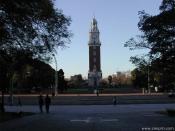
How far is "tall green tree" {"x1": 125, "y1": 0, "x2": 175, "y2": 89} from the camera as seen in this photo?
28.1m

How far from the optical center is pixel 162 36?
28438 millimetres

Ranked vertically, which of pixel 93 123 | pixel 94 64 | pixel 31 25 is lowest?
pixel 93 123

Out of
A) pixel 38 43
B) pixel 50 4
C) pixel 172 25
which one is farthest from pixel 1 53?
pixel 172 25

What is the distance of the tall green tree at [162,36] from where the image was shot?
1105 inches

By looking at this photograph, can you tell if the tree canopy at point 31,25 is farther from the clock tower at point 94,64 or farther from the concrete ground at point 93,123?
the clock tower at point 94,64

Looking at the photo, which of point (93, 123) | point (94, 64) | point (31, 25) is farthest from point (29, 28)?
point (94, 64)

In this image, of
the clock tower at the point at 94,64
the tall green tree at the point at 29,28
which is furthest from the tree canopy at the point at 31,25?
the clock tower at the point at 94,64

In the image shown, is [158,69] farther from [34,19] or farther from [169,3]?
[34,19]

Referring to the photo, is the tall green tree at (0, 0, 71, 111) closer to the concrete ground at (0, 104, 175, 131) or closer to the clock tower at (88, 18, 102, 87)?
the concrete ground at (0, 104, 175, 131)

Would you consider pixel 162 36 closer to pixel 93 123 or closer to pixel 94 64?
pixel 93 123

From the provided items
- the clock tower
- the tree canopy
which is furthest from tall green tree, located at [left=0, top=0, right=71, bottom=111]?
the clock tower

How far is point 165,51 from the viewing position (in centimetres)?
2875

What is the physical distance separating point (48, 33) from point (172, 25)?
947 cm

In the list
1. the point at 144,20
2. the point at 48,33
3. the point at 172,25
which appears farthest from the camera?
the point at 48,33
